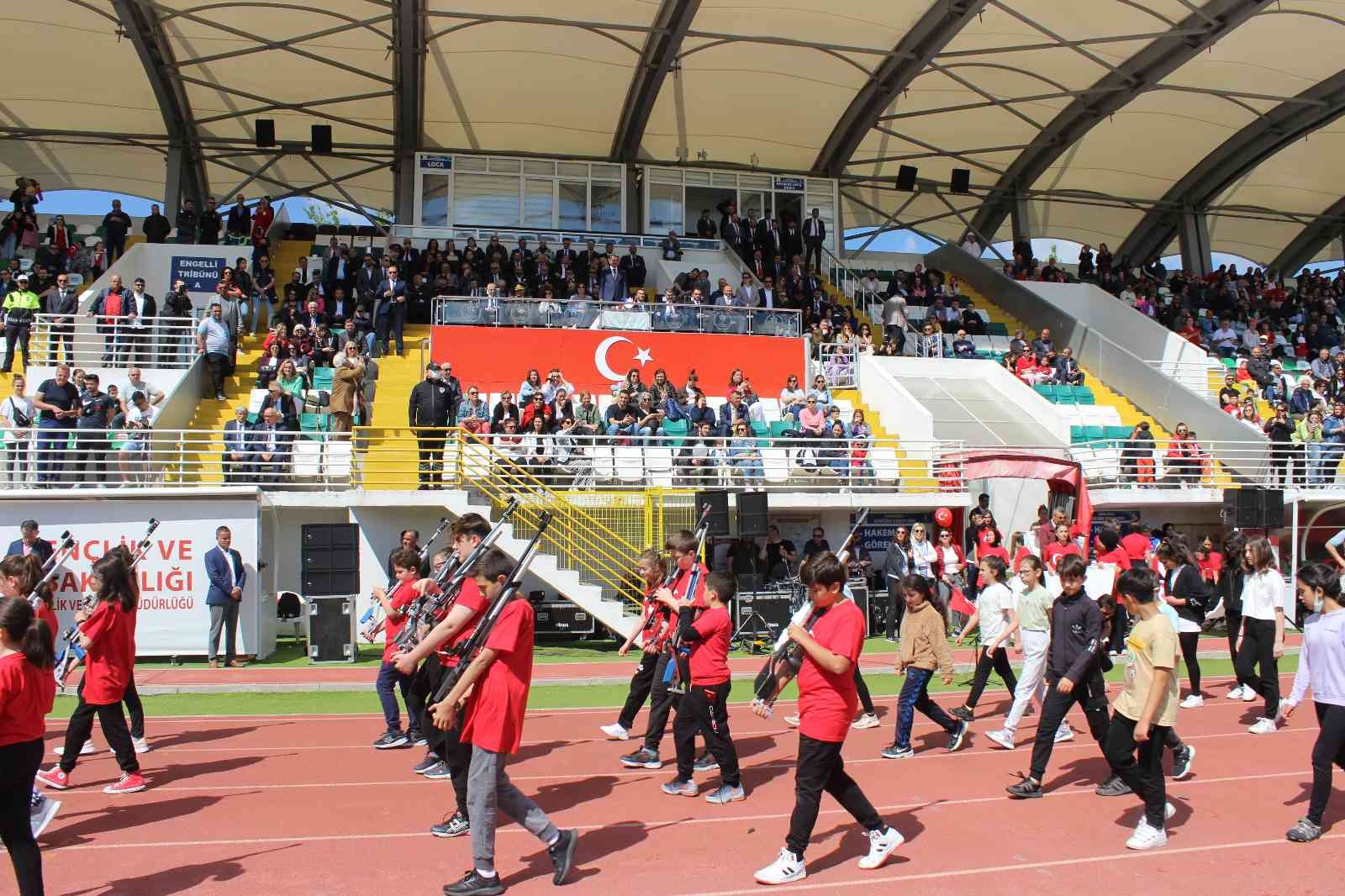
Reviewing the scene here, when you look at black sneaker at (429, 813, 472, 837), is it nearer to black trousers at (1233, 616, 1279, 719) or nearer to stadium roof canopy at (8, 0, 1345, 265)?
black trousers at (1233, 616, 1279, 719)

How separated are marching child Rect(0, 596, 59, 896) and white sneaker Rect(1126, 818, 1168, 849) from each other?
6.20 m

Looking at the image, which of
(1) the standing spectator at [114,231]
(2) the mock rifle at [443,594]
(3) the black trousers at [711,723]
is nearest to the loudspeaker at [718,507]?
(2) the mock rifle at [443,594]

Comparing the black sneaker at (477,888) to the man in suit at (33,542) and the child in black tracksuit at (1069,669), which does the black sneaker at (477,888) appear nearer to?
the child in black tracksuit at (1069,669)

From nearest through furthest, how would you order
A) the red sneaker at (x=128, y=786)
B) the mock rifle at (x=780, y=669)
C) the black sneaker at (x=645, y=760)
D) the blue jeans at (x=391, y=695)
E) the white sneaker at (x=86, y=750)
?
the mock rifle at (x=780, y=669) → the red sneaker at (x=128, y=786) → the black sneaker at (x=645, y=760) → the blue jeans at (x=391, y=695) → the white sneaker at (x=86, y=750)

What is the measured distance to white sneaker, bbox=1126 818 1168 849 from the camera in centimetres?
752

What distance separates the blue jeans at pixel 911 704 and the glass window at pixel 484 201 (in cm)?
2605

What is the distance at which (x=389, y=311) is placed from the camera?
25.8 m

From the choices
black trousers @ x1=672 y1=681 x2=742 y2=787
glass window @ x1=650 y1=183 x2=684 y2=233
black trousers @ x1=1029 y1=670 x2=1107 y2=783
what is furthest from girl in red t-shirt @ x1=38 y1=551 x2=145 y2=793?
glass window @ x1=650 y1=183 x2=684 y2=233

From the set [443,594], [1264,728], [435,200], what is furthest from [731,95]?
[443,594]

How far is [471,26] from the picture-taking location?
2836cm

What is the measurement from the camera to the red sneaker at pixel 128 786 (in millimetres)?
8969

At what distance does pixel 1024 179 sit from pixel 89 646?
33958mm

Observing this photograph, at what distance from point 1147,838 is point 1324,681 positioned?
154cm

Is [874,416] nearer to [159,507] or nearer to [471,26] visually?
[471,26]
